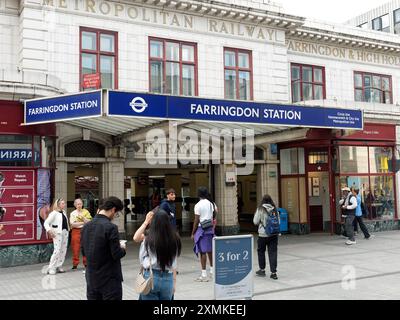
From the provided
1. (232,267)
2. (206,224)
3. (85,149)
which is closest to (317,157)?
(85,149)

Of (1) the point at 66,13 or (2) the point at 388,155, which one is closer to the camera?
(1) the point at 66,13

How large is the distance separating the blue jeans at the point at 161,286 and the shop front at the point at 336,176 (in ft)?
41.2

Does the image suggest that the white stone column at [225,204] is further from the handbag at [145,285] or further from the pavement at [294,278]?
the handbag at [145,285]

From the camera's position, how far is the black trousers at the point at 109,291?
5.03 metres

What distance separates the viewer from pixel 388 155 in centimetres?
1919

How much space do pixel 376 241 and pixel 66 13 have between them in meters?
12.2

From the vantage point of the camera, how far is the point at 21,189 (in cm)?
1189

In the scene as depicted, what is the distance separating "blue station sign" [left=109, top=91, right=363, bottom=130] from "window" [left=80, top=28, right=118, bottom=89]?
14.4 ft

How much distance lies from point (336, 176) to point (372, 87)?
19.1 feet

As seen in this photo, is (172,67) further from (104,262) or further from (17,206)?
(104,262)

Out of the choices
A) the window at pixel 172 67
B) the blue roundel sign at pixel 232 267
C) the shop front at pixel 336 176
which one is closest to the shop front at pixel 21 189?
the window at pixel 172 67

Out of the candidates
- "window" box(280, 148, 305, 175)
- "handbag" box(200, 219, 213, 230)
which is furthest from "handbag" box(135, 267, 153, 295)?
"window" box(280, 148, 305, 175)

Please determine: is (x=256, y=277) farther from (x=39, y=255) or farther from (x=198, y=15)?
(x=198, y=15)
